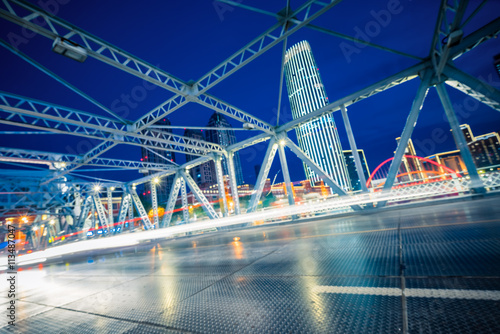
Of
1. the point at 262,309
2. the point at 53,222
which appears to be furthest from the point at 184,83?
the point at 53,222

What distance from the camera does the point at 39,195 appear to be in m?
21.2

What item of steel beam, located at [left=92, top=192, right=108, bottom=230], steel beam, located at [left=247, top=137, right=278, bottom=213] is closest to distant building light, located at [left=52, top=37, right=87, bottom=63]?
steel beam, located at [left=247, top=137, right=278, bottom=213]

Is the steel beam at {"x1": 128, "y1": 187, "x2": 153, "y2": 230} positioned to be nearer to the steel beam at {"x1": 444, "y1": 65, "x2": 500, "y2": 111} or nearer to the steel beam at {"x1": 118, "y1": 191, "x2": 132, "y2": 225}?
the steel beam at {"x1": 118, "y1": 191, "x2": 132, "y2": 225}

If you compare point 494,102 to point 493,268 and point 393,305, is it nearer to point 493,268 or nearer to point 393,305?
point 493,268

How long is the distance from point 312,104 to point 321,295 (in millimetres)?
115861

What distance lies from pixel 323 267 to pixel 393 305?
1.39m

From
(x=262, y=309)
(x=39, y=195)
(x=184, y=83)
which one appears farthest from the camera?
(x=39, y=195)

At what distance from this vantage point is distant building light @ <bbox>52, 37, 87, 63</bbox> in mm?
5838

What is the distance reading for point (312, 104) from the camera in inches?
4237

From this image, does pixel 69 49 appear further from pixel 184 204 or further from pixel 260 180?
pixel 184 204

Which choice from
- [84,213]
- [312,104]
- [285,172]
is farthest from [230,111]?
[312,104]

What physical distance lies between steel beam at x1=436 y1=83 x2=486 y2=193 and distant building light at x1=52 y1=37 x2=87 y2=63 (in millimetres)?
14230

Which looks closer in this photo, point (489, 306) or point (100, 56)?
point (489, 306)

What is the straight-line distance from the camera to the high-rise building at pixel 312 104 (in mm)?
106375
